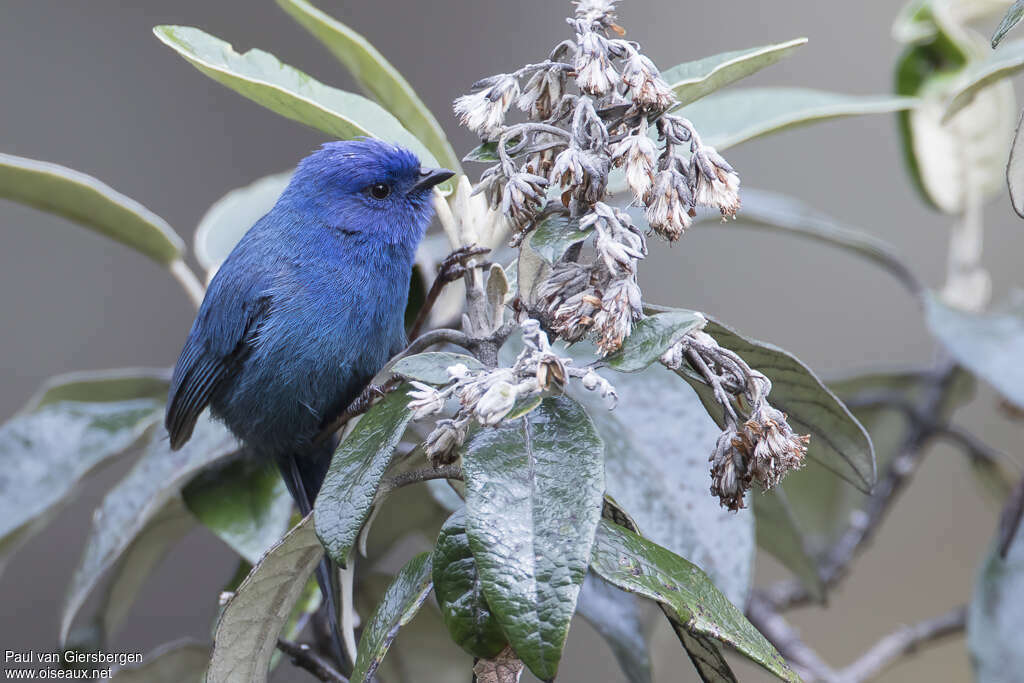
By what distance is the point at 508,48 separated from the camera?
13.3 ft

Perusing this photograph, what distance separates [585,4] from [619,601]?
3.15 feet

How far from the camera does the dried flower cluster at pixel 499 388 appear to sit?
96 cm

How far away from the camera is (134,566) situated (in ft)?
6.50

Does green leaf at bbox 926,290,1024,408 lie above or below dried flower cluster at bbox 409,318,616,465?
below

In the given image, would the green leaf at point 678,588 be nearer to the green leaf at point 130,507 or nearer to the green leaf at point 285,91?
the green leaf at point 285,91

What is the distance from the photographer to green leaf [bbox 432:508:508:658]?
1.03 metres

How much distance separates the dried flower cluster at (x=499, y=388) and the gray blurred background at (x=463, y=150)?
271cm

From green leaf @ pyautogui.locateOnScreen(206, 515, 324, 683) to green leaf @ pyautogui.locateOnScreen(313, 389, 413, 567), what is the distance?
12 cm

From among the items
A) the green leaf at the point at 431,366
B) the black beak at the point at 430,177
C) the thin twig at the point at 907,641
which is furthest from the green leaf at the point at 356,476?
the thin twig at the point at 907,641

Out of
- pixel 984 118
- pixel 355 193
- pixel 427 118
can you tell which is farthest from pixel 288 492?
pixel 984 118

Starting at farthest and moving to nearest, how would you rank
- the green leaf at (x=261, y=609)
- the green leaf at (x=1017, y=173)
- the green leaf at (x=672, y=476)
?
the green leaf at (x=672, y=476)
the green leaf at (x=261, y=609)
the green leaf at (x=1017, y=173)

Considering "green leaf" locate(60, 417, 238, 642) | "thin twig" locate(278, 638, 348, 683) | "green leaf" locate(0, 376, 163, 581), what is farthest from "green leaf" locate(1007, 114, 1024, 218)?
"green leaf" locate(0, 376, 163, 581)

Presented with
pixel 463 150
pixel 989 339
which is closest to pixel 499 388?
pixel 989 339

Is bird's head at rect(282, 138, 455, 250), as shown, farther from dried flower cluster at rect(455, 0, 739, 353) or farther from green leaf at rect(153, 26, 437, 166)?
dried flower cluster at rect(455, 0, 739, 353)
